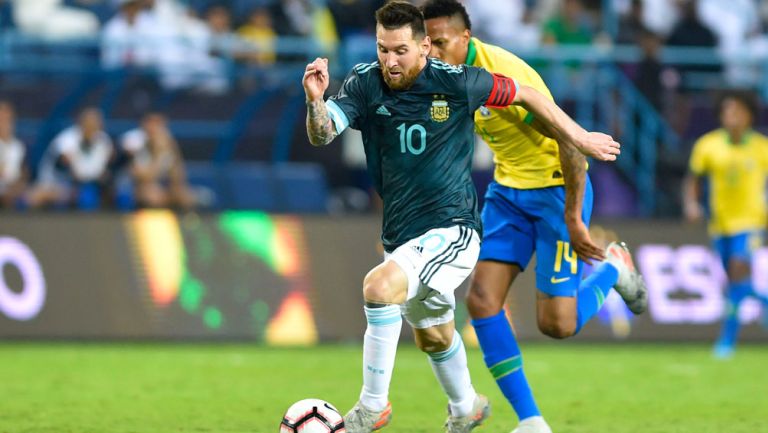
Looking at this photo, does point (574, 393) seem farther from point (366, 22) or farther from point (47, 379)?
point (366, 22)

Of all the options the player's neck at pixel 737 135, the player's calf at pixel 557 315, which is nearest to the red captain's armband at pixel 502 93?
the player's calf at pixel 557 315

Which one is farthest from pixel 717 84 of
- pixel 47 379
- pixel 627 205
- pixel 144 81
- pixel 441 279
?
pixel 441 279

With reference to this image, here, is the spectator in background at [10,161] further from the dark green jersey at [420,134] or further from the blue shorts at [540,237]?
the dark green jersey at [420,134]

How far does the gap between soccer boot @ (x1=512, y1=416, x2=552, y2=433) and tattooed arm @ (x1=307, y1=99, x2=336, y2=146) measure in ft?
6.63

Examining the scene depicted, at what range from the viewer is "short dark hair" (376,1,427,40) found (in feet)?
22.1

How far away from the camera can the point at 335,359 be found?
12672 millimetres

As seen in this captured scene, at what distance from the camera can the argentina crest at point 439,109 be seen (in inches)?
274

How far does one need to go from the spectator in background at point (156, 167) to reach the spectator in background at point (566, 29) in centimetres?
582

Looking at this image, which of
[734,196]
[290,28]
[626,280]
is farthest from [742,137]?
[290,28]

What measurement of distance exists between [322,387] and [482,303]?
9.71 ft

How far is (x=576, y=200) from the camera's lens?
7.54 metres

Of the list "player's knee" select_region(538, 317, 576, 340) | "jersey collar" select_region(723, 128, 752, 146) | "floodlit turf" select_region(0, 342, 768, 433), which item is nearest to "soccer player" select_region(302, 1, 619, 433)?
"player's knee" select_region(538, 317, 576, 340)

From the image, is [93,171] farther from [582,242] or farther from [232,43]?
[582,242]

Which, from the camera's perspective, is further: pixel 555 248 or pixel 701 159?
pixel 701 159
